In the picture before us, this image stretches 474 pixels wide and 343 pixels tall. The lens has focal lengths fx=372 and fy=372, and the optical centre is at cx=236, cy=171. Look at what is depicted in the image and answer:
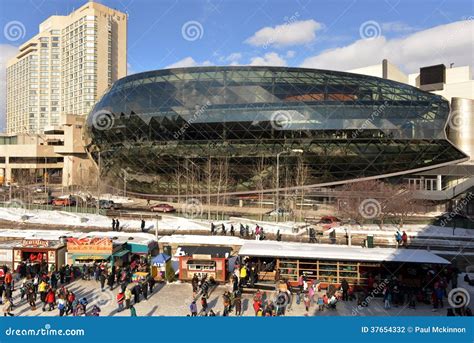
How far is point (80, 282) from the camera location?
19.8 meters

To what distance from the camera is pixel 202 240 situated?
27.4 metres

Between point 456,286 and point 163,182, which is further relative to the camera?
point 163,182

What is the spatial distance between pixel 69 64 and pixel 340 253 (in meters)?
157

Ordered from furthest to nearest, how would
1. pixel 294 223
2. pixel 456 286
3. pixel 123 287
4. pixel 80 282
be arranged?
pixel 294 223 < pixel 80 282 < pixel 456 286 < pixel 123 287

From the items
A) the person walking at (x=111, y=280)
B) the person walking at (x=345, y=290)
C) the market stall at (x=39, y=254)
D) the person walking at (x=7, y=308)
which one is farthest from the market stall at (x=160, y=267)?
the person walking at (x=345, y=290)

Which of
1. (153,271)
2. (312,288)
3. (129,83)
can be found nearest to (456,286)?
(312,288)

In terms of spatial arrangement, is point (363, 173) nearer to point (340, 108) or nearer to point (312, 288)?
point (340, 108)

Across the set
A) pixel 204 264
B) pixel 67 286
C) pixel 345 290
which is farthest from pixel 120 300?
pixel 345 290

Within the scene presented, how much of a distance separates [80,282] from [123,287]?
4409 millimetres

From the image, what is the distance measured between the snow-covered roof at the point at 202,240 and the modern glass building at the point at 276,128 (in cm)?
1641

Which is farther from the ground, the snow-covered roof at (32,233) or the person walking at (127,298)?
the snow-covered roof at (32,233)

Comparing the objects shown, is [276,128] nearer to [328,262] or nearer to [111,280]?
[328,262]

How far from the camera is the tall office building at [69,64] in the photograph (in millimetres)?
141500

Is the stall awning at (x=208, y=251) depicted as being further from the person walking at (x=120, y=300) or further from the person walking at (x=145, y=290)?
the person walking at (x=120, y=300)
